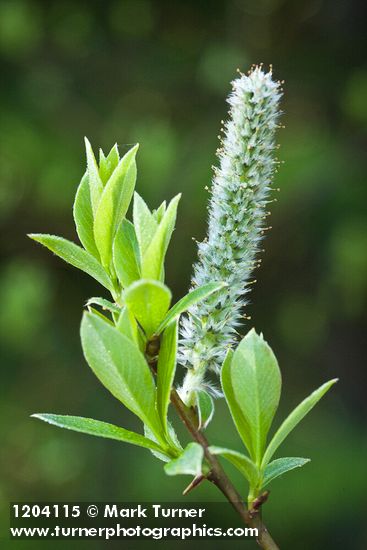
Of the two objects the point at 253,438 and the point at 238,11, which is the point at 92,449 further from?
the point at 253,438

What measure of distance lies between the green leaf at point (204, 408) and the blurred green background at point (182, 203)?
2.23 m

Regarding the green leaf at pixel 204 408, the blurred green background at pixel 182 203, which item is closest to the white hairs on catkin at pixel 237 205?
the green leaf at pixel 204 408

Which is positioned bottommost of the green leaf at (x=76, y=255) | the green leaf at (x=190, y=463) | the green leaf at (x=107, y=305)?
the green leaf at (x=190, y=463)

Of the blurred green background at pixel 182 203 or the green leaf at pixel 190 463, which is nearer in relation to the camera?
the green leaf at pixel 190 463

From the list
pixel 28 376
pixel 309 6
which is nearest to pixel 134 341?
pixel 28 376

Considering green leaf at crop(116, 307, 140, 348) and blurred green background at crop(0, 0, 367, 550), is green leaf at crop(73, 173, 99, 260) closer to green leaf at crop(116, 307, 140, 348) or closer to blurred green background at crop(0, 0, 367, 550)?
green leaf at crop(116, 307, 140, 348)

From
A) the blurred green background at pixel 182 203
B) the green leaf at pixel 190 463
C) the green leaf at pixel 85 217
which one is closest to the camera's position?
the green leaf at pixel 190 463

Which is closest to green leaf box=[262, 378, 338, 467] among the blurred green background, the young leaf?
the young leaf

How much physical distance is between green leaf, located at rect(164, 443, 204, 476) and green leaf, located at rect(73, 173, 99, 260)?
0.14 m

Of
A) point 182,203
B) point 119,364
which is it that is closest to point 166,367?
point 119,364

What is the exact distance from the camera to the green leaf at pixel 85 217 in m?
0.46

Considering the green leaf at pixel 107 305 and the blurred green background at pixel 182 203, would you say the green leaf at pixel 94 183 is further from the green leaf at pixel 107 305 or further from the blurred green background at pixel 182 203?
the blurred green background at pixel 182 203

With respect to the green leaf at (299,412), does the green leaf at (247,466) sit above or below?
below

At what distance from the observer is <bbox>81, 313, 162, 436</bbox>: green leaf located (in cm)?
37
